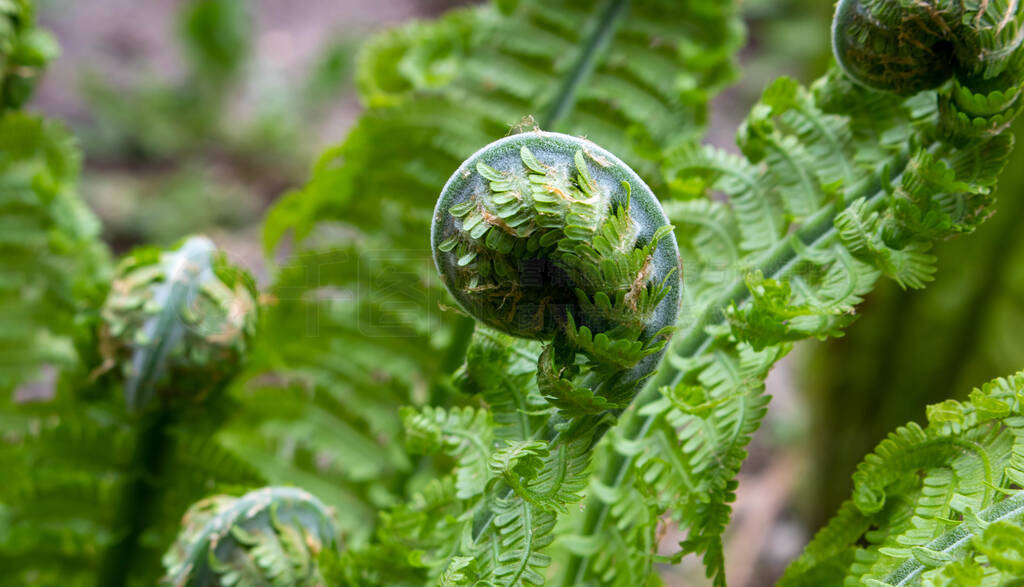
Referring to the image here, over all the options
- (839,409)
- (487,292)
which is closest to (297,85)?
(839,409)

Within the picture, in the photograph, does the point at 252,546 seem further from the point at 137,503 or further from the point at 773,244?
the point at 773,244

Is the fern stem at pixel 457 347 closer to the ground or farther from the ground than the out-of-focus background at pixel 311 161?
closer to the ground

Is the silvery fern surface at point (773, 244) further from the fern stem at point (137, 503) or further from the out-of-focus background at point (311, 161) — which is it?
the out-of-focus background at point (311, 161)

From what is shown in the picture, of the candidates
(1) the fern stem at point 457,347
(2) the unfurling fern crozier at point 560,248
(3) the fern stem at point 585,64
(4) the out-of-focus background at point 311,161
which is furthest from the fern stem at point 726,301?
(4) the out-of-focus background at point 311,161

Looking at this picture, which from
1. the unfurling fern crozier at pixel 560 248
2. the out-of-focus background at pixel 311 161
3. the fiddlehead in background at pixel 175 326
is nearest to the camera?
the unfurling fern crozier at pixel 560 248

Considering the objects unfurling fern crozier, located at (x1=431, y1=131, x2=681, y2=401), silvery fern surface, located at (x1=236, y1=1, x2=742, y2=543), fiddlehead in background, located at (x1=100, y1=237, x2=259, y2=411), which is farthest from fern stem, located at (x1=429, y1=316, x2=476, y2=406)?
unfurling fern crozier, located at (x1=431, y1=131, x2=681, y2=401)

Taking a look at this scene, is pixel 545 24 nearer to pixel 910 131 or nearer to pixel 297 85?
pixel 910 131

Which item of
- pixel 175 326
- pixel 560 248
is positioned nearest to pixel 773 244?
pixel 560 248
